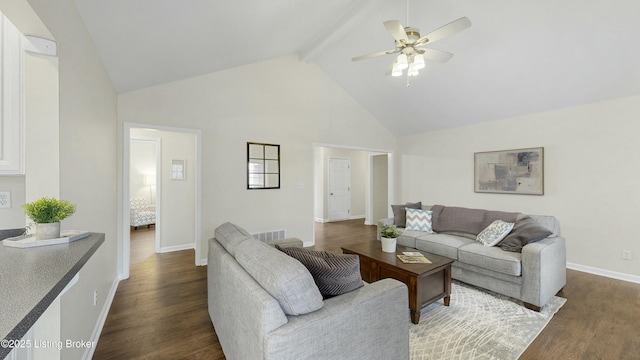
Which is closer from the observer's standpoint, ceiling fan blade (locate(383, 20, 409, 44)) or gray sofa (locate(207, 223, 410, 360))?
gray sofa (locate(207, 223, 410, 360))

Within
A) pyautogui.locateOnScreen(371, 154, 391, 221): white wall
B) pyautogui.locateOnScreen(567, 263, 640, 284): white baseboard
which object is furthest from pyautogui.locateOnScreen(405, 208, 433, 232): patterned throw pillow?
pyautogui.locateOnScreen(371, 154, 391, 221): white wall

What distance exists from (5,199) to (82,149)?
0.49 meters

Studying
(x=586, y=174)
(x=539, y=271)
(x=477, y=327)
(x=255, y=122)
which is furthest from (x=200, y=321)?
(x=586, y=174)

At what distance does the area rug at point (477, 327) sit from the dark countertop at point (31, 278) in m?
2.05

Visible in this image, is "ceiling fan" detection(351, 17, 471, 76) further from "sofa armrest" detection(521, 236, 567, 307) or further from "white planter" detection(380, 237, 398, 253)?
"sofa armrest" detection(521, 236, 567, 307)

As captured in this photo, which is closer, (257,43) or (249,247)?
(249,247)

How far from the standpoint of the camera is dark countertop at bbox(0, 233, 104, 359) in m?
0.58

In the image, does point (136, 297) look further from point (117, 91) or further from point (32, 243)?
point (117, 91)

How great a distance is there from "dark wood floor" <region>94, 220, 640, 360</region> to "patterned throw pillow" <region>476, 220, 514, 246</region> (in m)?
0.81

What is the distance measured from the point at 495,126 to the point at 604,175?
1565 millimetres

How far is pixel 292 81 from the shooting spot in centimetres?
459

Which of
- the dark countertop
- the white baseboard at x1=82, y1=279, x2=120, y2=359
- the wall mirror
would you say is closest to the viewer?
the dark countertop

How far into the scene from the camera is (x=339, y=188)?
784 cm

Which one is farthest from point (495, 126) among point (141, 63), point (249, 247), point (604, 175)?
point (141, 63)
